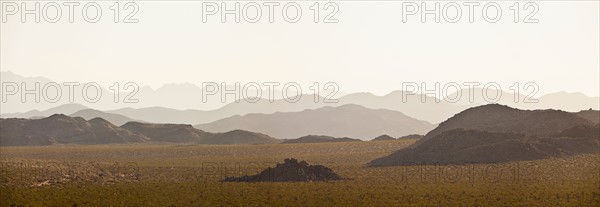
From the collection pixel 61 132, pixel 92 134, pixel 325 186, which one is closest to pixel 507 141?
pixel 325 186

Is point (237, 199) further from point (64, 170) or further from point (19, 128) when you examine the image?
point (19, 128)

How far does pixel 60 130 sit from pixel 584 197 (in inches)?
5873

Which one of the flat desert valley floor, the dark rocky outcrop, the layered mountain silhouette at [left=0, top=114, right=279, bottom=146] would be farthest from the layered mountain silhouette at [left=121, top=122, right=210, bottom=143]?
the dark rocky outcrop

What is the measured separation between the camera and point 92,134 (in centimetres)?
15862

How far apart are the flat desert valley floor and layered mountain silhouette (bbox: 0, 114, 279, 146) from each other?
83723mm

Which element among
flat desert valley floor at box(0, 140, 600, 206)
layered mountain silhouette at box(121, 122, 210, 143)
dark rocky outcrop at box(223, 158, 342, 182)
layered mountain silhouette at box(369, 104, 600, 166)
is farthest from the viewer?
layered mountain silhouette at box(121, 122, 210, 143)

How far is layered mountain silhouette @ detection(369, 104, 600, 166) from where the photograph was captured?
245 feet

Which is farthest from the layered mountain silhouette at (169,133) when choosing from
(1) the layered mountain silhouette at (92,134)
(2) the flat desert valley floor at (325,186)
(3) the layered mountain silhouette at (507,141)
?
(3) the layered mountain silhouette at (507,141)

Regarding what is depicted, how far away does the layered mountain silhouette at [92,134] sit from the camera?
486ft

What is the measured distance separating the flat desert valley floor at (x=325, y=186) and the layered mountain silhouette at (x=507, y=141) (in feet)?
12.0

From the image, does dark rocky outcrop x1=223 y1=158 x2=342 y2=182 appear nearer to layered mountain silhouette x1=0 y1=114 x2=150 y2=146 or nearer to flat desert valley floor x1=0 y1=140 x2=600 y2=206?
flat desert valley floor x1=0 y1=140 x2=600 y2=206

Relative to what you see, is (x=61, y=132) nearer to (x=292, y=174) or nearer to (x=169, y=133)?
(x=169, y=133)

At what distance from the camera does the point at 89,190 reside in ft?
151

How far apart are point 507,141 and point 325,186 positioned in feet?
126
